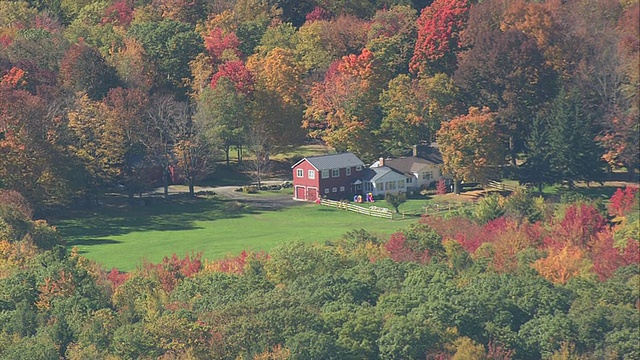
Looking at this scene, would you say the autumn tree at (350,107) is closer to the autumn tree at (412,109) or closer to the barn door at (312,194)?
the autumn tree at (412,109)

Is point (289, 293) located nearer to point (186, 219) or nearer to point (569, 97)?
point (186, 219)

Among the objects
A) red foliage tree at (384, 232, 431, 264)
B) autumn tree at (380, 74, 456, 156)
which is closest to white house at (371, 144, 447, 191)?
autumn tree at (380, 74, 456, 156)

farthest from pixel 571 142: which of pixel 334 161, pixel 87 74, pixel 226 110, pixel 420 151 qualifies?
pixel 87 74

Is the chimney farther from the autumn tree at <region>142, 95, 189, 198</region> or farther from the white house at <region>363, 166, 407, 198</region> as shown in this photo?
the autumn tree at <region>142, 95, 189, 198</region>

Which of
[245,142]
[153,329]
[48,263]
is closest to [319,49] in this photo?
[245,142]

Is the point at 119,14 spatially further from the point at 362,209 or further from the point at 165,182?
the point at 362,209

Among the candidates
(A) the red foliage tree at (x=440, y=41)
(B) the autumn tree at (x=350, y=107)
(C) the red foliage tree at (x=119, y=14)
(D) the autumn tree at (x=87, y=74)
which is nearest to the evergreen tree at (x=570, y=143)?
(A) the red foliage tree at (x=440, y=41)
